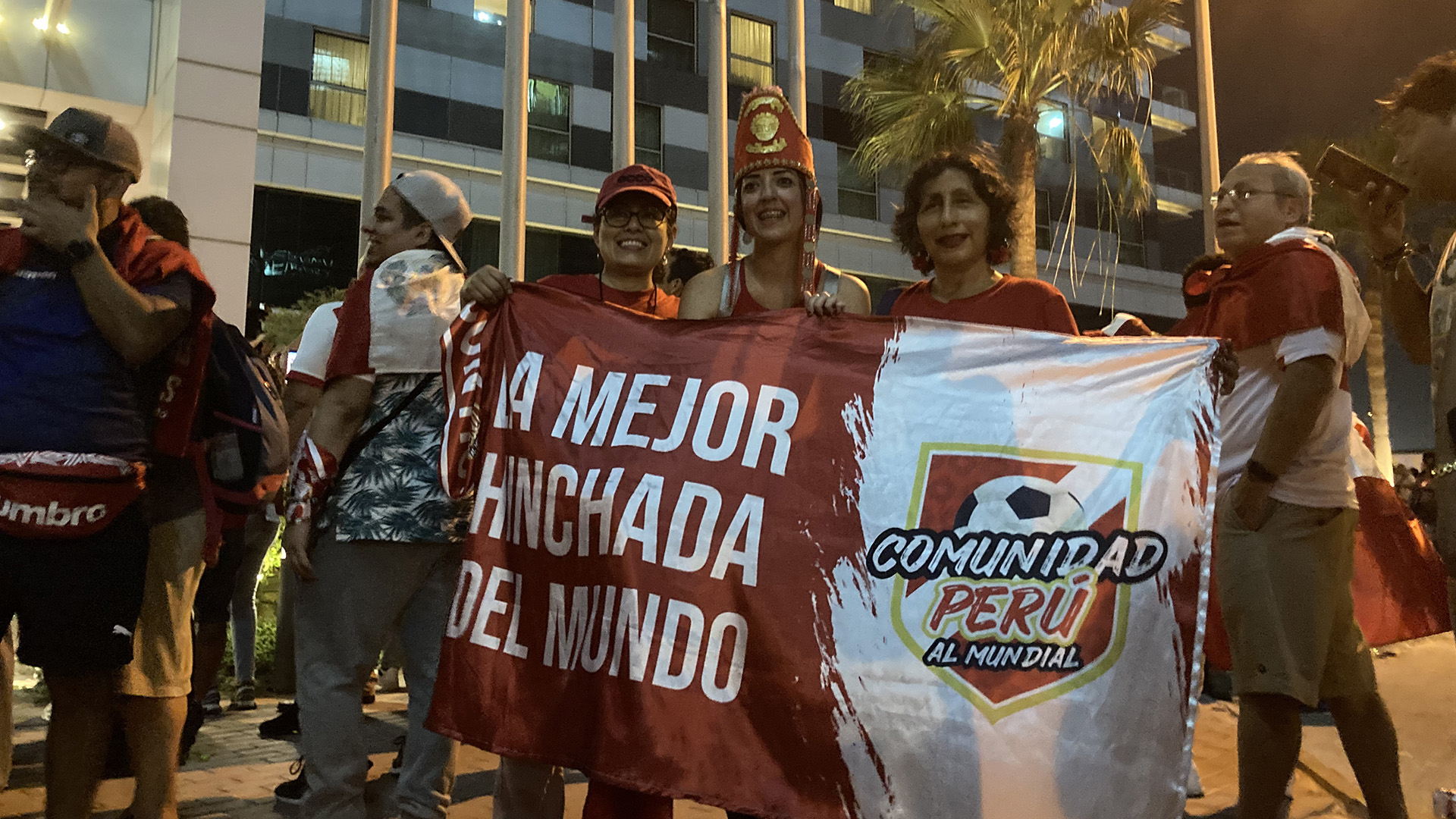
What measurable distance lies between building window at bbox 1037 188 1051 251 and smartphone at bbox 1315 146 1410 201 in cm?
2044

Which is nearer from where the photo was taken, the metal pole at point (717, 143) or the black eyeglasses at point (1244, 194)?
the black eyeglasses at point (1244, 194)

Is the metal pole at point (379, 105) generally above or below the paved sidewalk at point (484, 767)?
above

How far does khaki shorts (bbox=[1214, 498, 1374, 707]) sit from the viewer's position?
115 inches

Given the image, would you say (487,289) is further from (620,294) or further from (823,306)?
(823,306)

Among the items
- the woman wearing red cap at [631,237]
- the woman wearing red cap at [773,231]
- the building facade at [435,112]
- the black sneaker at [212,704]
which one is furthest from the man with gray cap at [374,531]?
the building facade at [435,112]

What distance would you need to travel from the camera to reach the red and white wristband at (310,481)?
2939 mm

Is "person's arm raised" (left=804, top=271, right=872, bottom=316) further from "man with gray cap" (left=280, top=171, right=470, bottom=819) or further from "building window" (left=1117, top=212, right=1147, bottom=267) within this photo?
"building window" (left=1117, top=212, right=1147, bottom=267)

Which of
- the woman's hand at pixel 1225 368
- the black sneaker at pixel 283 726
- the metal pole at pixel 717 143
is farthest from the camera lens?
the metal pole at pixel 717 143

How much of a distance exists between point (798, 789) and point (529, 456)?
3.72ft

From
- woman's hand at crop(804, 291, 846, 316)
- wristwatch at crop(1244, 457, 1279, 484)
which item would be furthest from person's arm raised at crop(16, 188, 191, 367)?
wristwatch at crop(1244, 457, 1279, 484)

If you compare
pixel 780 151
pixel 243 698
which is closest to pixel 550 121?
pixel 243 698

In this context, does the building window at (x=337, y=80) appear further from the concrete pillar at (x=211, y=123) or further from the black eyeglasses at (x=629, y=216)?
the black eyeglasses at (x=629, y=216)

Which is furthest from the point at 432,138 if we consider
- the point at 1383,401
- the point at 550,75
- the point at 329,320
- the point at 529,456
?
the point at 1383,401

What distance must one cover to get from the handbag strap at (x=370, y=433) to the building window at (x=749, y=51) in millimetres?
17342
